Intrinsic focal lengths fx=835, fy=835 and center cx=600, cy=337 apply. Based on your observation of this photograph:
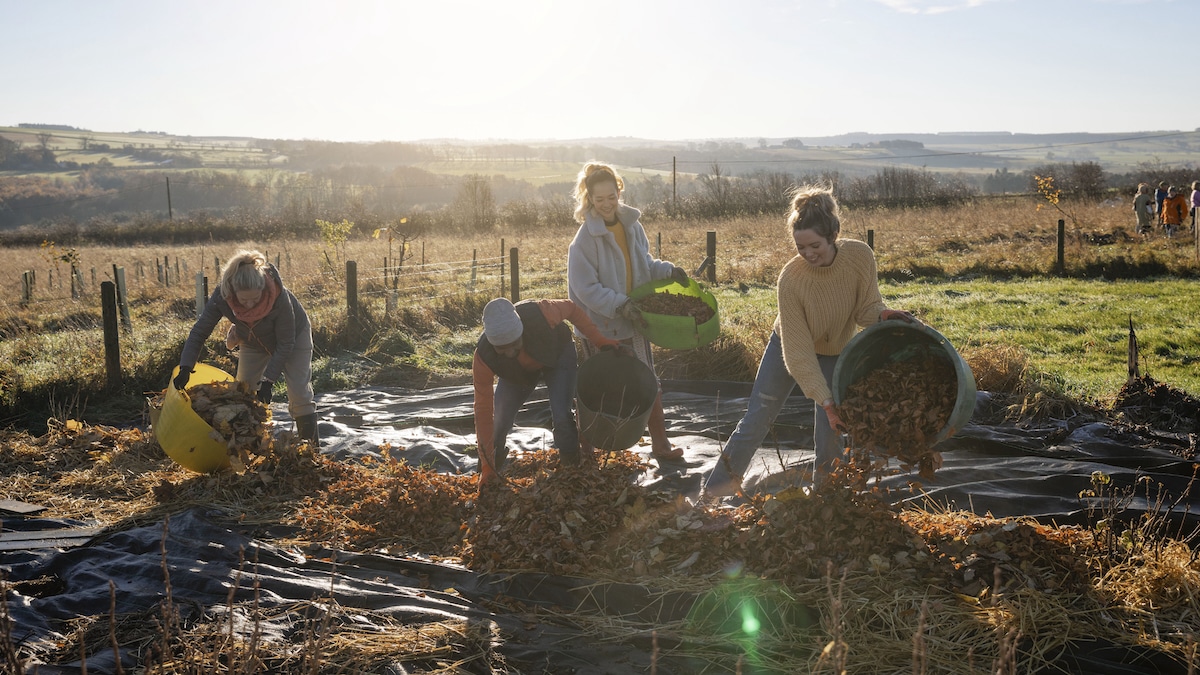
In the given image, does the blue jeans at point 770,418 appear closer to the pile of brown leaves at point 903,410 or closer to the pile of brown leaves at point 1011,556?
the pile of brown leaves at point 903,410

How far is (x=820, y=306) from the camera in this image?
11.1ft

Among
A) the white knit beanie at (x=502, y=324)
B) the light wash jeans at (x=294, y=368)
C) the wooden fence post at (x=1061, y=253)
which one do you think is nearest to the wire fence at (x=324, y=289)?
the light wash jeans at (x=294, y=368)

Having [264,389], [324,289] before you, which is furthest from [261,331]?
[324,289]

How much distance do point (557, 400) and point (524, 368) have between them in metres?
0.24

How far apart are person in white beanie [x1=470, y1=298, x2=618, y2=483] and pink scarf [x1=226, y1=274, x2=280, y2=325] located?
1.31 meters

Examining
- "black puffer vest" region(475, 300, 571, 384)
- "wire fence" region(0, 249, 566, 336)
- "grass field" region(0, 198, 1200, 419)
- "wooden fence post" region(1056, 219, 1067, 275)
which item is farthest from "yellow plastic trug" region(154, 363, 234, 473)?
"wooden fence post" region(1056, 219, 1067, 275)

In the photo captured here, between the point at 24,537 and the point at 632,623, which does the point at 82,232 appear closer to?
the point at 24,537

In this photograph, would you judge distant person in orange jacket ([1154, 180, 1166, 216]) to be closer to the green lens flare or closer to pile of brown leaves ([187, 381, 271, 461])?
the green lens flare

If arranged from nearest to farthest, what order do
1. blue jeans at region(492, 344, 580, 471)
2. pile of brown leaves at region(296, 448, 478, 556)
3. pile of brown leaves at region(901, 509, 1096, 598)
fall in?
pile of brown leaves at region(901, 509, 1096, 598)
pile of brown leaves at region(296, 448, 478, 556)
blue jeans at region(492, 344, 580, 471)

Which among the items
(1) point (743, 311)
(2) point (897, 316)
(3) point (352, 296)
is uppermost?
(2) point (897, 316)

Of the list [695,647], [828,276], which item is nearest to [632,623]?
[695,647]

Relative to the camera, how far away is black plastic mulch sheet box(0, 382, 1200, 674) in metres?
2.85

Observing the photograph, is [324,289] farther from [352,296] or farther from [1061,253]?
[1061,253]

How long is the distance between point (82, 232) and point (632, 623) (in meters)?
35.8
